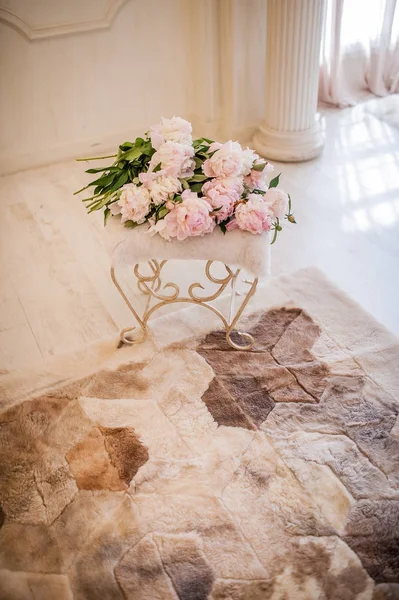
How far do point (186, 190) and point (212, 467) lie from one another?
83 centimetres

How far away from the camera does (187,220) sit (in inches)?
77.4

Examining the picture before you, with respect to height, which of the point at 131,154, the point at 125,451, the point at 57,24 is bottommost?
the point at 125,451

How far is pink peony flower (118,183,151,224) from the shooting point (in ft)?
6.64

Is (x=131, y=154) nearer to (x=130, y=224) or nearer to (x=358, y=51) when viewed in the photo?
(x=130, y=224)

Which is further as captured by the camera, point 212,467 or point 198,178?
point 198,178

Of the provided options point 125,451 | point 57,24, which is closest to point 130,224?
point 125,451

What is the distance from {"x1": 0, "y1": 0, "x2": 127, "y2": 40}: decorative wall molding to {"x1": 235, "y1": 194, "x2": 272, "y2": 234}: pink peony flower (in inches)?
63.5

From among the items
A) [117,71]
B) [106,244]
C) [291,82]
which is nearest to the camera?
[106,244]

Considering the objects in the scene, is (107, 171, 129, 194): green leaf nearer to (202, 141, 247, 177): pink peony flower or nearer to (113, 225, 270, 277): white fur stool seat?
(113, 225, 270, 277): white fur stool seat

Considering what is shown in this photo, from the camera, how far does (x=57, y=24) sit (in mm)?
3084

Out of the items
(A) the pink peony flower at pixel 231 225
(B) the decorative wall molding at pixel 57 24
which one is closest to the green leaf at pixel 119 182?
(A) the pink peony flower at pixel 231 225

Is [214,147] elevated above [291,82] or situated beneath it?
elevated above

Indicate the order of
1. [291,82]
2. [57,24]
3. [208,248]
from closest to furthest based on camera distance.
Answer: [208,248] → [57,24] → [291,82]

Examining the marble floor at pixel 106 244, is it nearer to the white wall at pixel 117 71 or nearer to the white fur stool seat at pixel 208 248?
the white fur stool seat at pixel 208 248
